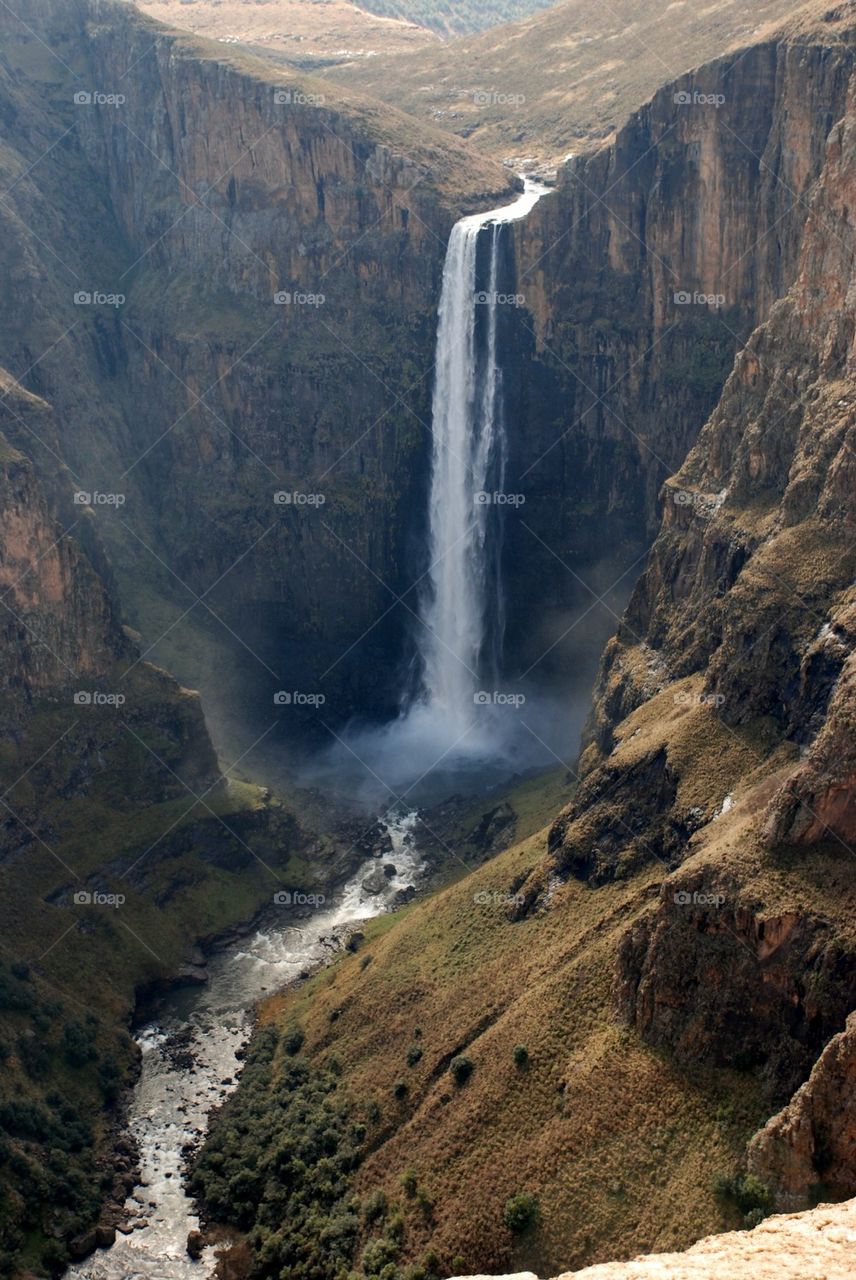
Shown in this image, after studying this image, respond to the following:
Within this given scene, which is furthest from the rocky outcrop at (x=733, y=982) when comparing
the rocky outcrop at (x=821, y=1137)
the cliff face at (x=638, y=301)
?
the cliff face at (x=638, y=301)

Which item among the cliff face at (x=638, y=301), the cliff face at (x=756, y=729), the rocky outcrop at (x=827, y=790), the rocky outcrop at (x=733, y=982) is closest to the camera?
the rocky outcrop at (x=733, y=982)

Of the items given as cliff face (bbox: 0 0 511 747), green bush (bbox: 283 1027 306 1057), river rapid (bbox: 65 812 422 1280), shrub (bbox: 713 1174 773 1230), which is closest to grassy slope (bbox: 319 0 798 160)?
cliff face (bbox: 0 0 511 747)

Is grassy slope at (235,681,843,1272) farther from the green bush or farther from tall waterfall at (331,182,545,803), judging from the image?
tall waterfall at (331,182,545,803)

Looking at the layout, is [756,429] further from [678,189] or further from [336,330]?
[336,330]

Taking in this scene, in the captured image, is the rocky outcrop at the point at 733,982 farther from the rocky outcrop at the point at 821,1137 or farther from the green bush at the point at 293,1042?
the green bush at the point at 293,1042

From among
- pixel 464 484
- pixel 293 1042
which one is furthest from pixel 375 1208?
pixel 464 484

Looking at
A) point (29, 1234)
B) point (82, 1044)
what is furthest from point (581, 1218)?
point (82, 1044)
